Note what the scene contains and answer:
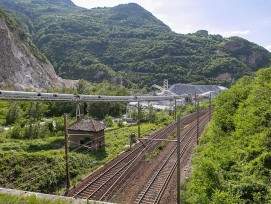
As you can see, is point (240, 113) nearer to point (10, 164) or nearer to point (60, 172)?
point (60, 172)

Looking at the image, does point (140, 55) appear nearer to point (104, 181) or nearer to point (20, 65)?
point (20, 65)

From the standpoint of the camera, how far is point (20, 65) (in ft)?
261

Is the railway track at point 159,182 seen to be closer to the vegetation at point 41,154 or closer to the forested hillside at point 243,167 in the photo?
the forested hillside at point 243,167

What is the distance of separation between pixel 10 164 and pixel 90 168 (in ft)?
20.7

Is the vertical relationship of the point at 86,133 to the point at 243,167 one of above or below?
below

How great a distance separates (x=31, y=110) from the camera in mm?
45438

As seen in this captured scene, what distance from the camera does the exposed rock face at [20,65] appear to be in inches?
2923

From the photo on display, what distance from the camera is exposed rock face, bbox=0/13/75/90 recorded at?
2923 inches

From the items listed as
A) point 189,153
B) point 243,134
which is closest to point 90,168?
point 189,153

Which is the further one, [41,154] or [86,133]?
[86,133]

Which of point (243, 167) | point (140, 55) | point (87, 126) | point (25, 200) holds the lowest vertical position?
point (25, 200)

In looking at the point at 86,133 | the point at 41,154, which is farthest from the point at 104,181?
the point at 86,133

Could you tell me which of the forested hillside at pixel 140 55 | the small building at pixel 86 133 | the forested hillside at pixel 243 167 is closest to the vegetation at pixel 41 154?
the small building at pixel 86 133

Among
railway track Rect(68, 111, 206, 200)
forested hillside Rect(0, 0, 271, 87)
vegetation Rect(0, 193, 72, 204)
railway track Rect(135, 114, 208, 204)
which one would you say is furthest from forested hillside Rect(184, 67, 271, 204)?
forested hillside Rect(0, 0, 271, 87)
